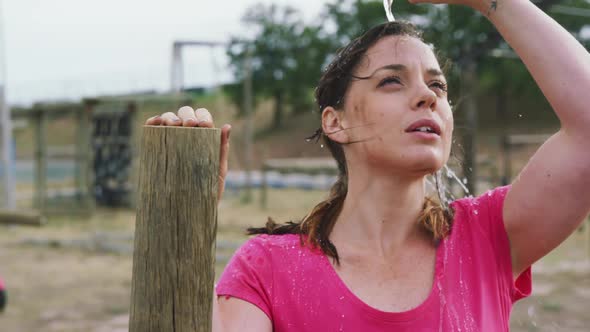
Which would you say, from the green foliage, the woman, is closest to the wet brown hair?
the woman

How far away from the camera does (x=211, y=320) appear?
1.51 m

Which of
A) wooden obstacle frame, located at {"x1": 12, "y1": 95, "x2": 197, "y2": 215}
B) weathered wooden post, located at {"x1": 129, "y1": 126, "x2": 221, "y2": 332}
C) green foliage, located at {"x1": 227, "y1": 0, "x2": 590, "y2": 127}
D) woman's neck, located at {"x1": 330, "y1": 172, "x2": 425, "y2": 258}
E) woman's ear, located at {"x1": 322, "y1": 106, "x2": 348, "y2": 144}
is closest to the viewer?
weathered wooden post, located at {"x1": 129, "y1": 126, "x2": 221, "y2": 332}

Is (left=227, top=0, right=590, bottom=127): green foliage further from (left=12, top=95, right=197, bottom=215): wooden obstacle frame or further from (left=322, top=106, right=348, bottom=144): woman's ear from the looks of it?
(left=322, top=106, right=348, bottom=144): woman's ear

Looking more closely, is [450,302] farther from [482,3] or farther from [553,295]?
[553,295]

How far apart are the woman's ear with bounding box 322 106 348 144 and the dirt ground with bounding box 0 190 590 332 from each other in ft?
11.6

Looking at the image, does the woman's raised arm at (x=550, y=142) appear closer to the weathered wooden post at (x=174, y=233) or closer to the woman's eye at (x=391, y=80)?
the woman's eye at (x=391, y=80)

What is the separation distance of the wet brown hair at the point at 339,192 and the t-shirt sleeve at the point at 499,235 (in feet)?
0.27

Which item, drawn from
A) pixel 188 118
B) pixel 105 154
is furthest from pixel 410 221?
pixel 105 154

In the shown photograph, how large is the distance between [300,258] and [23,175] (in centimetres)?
3662

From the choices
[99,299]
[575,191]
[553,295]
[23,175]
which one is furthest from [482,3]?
[23,175]

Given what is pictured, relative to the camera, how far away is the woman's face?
5.33 feet

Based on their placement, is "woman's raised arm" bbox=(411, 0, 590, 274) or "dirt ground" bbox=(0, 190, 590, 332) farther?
"dirt ground" bbox=(0, 190, 590, 332)

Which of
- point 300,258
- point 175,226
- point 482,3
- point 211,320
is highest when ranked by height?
point 482,3

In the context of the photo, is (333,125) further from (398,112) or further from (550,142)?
(550,142)
